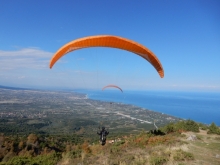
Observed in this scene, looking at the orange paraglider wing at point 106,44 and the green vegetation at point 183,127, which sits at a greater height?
the orange paraglider wing at point 106,44

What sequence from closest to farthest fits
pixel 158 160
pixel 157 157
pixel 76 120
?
1. pixel 158 160
2. pixel 157 157
3. pixel 76 120

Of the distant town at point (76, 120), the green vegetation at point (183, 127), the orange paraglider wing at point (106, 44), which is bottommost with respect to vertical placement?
the distant town at point (76, 120)

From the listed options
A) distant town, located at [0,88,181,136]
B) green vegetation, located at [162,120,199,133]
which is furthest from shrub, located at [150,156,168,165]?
distant town, located at [0,88,181,136]

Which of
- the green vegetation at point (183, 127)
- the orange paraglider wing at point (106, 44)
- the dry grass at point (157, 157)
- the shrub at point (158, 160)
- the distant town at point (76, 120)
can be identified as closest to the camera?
the orange paraglider wing at point (106, 44)

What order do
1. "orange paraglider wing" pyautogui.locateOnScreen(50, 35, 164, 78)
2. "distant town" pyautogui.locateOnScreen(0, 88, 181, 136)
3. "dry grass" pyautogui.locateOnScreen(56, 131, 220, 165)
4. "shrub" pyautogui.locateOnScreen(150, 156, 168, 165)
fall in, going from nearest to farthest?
"orange paraglider wing" pyautogui.locateOnScreen(50, 35, 164, 78)
"shrub" pyautogui.locateOnScreen(150, 156, 168, 165)
"dry grass" pyautogui.locateOnScreen(56, 131, 220, 165)
"distant town" pyautogui.locateOnScreen(0, 88, 181, 136)

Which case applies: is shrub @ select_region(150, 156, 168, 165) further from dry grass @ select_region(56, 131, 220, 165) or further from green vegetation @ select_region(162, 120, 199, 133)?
green vegetation @ select_region(162, 120, 199, 133)

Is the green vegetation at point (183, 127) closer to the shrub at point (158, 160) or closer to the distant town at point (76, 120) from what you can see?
the distant town at point (76, 120)

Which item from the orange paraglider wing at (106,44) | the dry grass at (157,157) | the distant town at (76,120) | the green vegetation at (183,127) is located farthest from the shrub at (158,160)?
the distant town at (76,120)

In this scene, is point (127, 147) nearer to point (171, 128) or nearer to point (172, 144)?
point (172, 144)

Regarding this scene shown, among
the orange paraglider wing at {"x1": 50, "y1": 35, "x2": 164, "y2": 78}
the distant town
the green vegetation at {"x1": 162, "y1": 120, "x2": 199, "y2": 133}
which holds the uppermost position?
the orange paraglider wing at {"x1": 50, "y1": 35, "x2": 164, "y2": 78}

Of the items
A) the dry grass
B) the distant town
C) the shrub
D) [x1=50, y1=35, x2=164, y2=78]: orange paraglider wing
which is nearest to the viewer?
[x1=50, y1=35, x2=164, y2=78]: orange paraglider wing

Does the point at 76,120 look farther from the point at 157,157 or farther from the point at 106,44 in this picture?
the point at 106,44

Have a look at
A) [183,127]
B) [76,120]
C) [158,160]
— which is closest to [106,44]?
[158,160]
